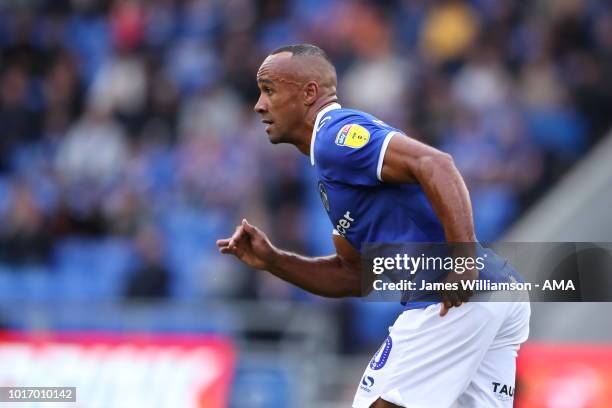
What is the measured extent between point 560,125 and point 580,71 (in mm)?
670

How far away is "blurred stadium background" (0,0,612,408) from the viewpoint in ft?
30.6

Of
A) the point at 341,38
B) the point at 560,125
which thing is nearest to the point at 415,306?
the point at 560,125

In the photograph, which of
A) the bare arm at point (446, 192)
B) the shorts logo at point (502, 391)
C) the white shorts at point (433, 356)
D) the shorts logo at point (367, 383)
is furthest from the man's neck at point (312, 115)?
the shorts logo at point (502, 391)

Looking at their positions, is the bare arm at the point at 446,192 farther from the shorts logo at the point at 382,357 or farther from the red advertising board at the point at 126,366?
the red advertising board at the point at 126,366

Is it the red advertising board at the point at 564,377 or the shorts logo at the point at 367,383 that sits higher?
the red advertising board at the point at 564,377

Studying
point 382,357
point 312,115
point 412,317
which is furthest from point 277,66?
point 382,357

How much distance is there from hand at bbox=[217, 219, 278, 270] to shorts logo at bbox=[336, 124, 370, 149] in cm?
79

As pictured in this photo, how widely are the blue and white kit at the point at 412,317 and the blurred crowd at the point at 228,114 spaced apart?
18.1ft

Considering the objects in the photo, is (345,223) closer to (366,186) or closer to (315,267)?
(366,186)

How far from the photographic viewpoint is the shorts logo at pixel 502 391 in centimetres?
538

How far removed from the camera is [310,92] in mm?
5645

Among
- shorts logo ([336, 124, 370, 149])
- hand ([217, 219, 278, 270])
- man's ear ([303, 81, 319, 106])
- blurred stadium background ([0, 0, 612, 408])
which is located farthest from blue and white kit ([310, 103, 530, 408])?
blurred stadium background ([0, 0, 612, 408])

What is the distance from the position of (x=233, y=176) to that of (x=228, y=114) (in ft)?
3.70

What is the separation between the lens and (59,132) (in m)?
14.5
